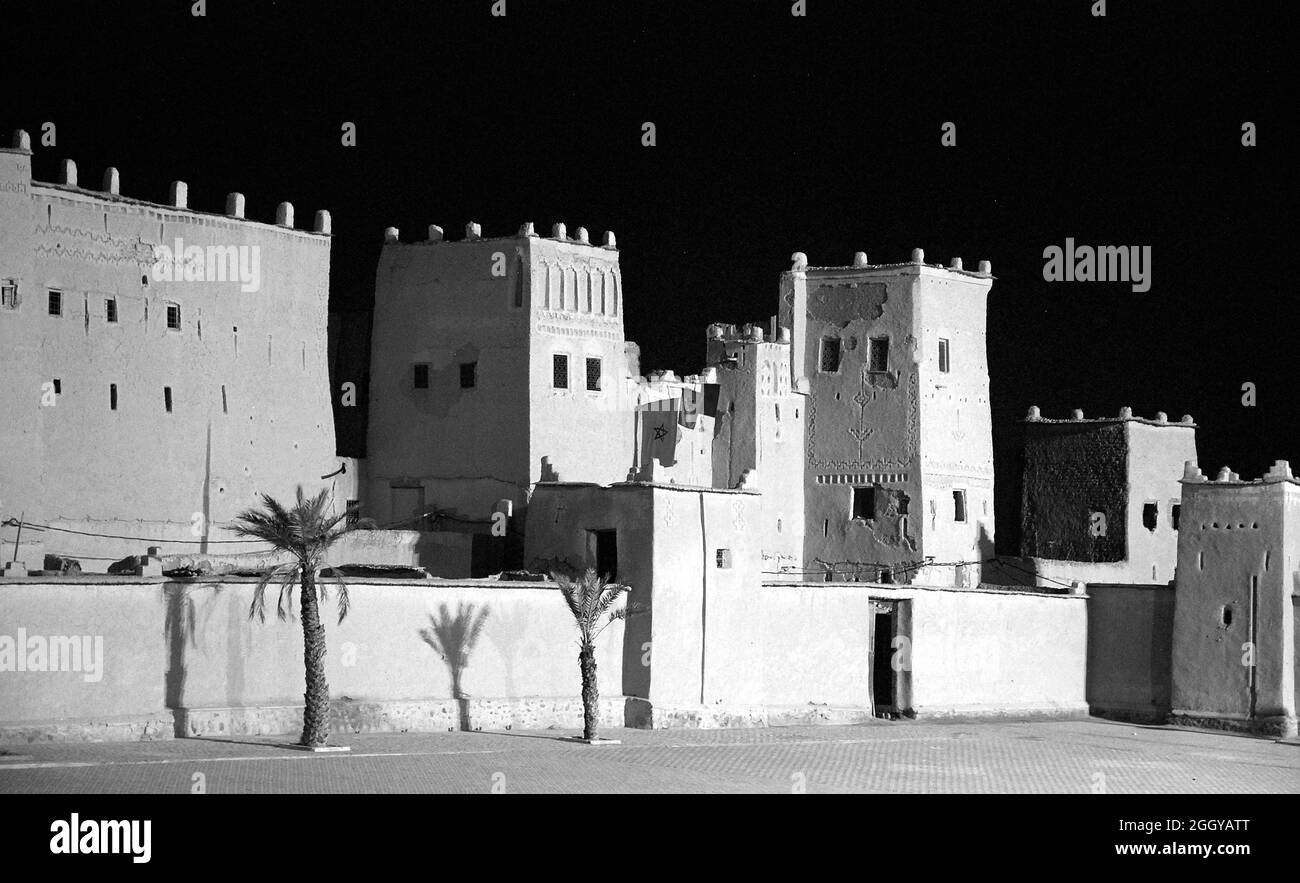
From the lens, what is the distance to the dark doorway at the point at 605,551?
37562 millimetres

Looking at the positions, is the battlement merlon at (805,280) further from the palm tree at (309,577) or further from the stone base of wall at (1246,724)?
the palm tree at (309,577)

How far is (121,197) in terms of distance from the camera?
37406mm

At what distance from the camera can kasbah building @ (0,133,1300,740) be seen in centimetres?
3372

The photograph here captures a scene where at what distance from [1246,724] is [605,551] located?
1269 centimetres

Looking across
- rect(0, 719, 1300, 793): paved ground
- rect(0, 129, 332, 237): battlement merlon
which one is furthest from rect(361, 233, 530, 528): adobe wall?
rect(0, 719, 1300, 793): paved ground

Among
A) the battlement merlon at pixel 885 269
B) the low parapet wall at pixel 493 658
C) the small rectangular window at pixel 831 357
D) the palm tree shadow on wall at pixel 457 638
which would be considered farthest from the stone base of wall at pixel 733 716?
the battlement merlon at pixel 885 269

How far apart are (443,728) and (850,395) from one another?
54.9 feet

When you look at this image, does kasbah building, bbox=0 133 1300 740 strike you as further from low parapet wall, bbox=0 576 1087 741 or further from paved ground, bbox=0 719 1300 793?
paved ground, bbox=0 719 1300 793

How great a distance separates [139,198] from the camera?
38.3 meters

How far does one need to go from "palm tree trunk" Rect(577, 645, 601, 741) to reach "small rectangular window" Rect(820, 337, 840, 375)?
1532 cm

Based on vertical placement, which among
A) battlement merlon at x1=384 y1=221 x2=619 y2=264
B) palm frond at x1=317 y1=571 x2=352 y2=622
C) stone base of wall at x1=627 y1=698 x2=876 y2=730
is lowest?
stone base of wall at x1=627 y1=698 x2=876 y2=730

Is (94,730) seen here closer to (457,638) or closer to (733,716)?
(457,638)

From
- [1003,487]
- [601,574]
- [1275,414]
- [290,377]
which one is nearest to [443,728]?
[601,574]

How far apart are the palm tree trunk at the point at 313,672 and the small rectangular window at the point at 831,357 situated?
19.5 metres
